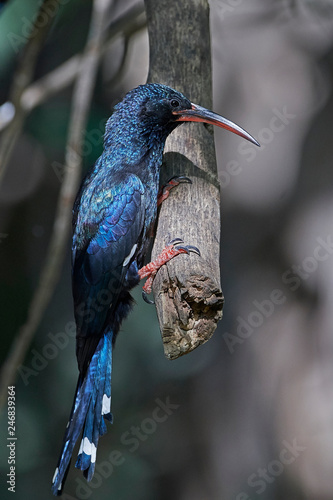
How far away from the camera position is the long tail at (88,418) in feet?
7.72

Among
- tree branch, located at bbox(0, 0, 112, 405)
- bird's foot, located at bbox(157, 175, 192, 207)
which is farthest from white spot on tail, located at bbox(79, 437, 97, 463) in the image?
bird's foot, located at bbox(157, 175, 192, 207)

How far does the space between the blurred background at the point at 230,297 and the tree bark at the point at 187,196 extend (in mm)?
→ 1083

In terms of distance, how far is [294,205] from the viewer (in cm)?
408

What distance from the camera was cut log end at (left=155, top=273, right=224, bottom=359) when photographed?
1.85 metres

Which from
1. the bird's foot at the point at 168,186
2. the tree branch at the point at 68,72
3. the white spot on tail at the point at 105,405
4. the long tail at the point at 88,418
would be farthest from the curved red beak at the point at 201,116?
the white spot on tail at the point at 105,405

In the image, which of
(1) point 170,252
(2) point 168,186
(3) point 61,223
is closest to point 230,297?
(2) point 168,186

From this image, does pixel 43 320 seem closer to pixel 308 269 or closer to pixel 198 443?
pixel 198 443

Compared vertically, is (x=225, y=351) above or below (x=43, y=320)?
below

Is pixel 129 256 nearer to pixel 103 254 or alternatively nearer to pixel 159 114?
pixel 103 254

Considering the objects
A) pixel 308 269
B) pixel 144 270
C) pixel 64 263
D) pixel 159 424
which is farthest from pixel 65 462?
pixel 308 269

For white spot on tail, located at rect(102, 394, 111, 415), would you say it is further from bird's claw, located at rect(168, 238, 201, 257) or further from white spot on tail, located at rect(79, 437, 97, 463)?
bird's claw, located at rect(168, 238, 201, 257)

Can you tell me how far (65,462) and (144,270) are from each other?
0.85m

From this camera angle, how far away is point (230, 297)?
4062mm

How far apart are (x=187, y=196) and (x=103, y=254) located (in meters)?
0.45
